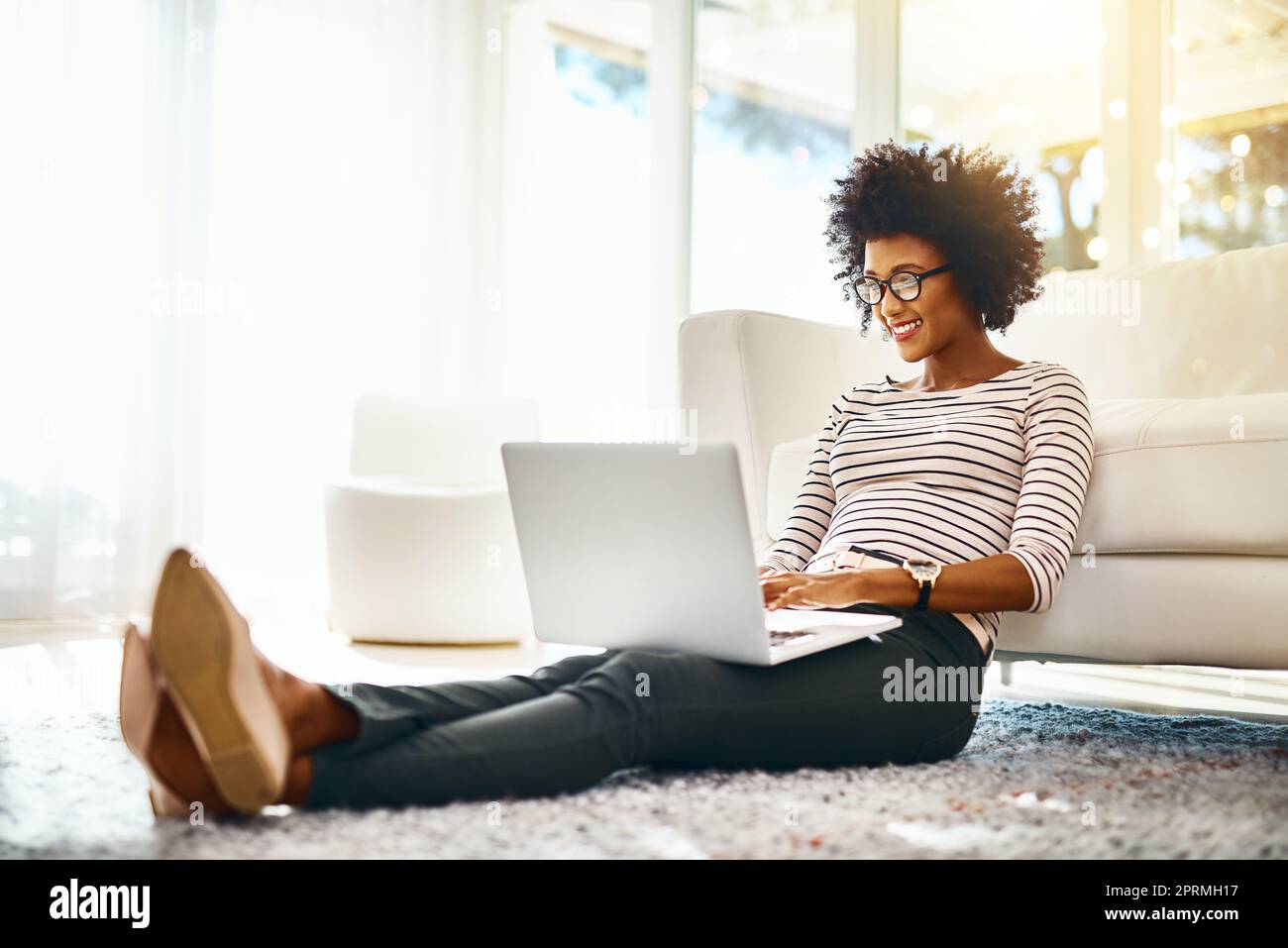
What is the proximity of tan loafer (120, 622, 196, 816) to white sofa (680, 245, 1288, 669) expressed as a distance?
1.16 m

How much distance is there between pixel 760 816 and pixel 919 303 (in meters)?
0.84

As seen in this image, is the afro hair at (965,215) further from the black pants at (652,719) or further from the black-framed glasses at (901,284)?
the black pants at (652,719)

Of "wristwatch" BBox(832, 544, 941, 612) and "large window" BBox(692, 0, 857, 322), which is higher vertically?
"large window" BBox(692, 0, 857, 322)

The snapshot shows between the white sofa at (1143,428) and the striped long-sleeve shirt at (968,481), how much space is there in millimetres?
157

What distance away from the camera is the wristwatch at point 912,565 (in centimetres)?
144

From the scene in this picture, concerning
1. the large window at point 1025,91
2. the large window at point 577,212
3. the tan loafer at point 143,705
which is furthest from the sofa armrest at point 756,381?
the large window at point 577,212

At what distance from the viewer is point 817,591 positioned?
142cm

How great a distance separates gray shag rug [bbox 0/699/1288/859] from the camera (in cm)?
105

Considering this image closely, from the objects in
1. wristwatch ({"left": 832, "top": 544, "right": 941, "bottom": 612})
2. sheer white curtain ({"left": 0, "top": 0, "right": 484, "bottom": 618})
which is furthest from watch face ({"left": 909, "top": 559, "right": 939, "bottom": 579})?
sheer white curtain ({"left": 0, "top": 0, "right": 484, "bottom": 618})

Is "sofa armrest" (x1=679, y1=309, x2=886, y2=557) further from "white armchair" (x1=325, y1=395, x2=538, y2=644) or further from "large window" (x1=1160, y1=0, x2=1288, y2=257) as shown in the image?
"large window" (x1=1160, y1=0, x2=1288, y2=257)

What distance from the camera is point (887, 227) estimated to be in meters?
1.79
